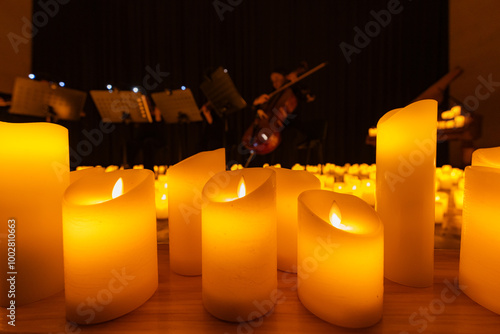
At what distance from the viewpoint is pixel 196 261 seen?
0.61 m

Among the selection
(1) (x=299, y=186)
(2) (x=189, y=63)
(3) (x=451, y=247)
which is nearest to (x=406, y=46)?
(2) (x=189, y=63)

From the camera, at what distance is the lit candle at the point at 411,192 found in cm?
53

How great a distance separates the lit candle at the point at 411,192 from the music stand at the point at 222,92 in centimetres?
209

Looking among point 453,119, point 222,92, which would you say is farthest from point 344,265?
point 453,119

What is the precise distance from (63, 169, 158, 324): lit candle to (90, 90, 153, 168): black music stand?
248 cm

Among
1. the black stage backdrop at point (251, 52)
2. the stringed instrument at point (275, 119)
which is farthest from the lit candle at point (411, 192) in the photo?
the black stage backdrop at point (251, 52)

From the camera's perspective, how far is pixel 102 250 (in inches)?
17.5

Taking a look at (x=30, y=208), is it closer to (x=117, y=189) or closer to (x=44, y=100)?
(x=117, y=189)

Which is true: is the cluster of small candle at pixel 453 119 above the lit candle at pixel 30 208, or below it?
above

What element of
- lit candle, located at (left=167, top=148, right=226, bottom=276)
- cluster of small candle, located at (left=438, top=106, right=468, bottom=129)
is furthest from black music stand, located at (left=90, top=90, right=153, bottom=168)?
cluster of small candle, located at (left=438, top=106, right=468, bottom=129)

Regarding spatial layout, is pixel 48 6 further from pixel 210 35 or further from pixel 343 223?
Answer: pixel 343 223

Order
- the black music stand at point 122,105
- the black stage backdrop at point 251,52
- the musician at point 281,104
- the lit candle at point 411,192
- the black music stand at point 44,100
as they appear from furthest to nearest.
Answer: the black stage backdrop at point 251,52, the musician at point 281,104, the black music stand at point 122,105, the black music stand at point 44,100, the lit candle at point 411,192

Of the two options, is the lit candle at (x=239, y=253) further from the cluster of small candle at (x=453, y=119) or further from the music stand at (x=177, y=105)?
the cluster of small candle at (x=453, y=119)

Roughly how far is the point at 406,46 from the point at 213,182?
465cm
